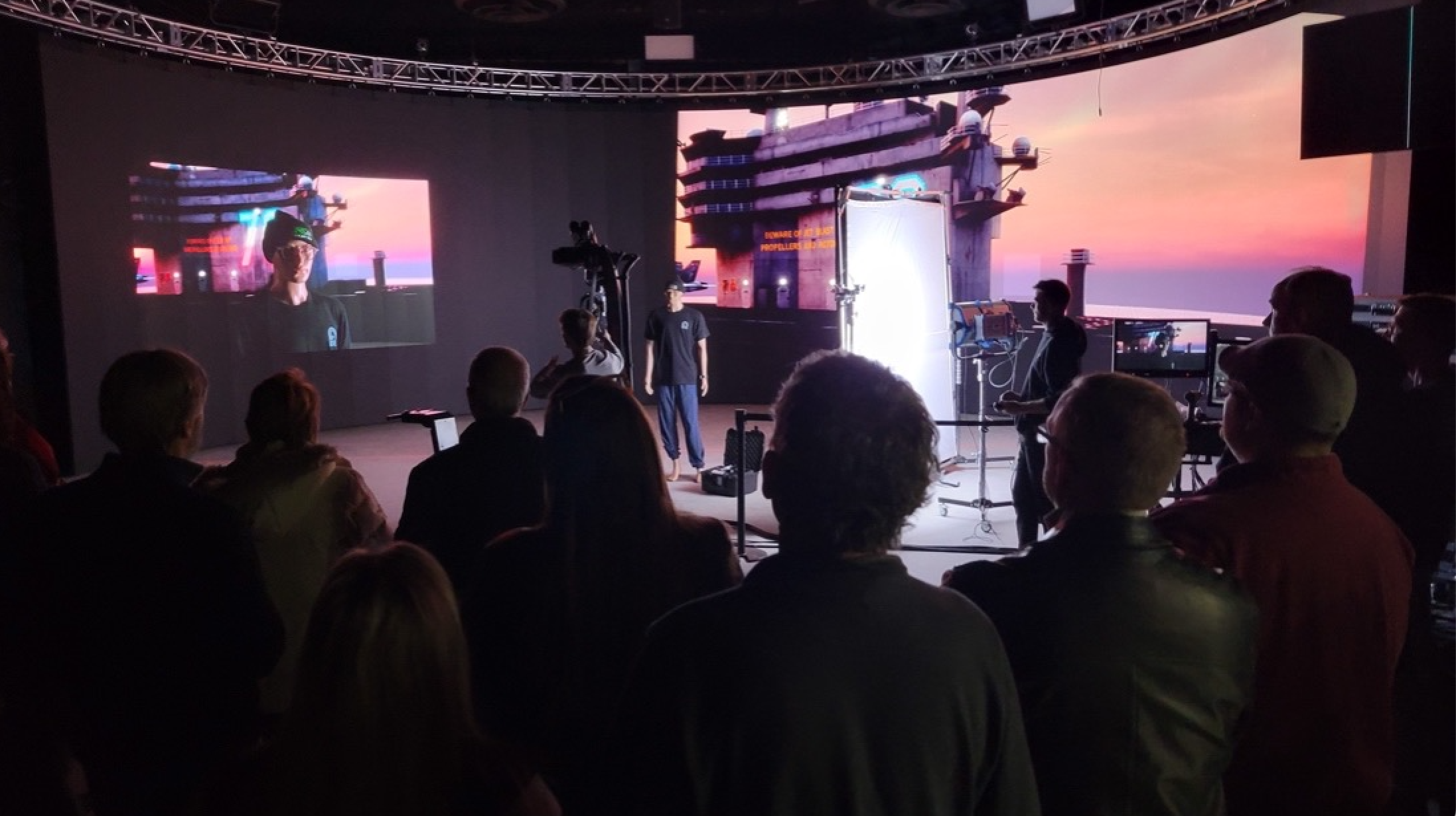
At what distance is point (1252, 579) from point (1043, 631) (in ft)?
1.82

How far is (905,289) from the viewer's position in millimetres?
7945

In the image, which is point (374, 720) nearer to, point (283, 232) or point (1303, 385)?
point (1303, 385)

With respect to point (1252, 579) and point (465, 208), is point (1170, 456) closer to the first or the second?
point (1252, 579)

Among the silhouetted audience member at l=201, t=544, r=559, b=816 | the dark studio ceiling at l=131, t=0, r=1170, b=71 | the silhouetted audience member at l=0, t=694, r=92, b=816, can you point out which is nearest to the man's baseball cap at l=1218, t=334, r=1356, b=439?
the silhouetted audience member at l=201, t=544, r=559, b=816

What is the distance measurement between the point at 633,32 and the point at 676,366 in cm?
536

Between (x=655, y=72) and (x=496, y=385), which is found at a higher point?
(x=655, y=72)

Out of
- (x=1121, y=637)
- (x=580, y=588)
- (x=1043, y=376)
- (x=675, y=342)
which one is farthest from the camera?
(x=675, y=342)

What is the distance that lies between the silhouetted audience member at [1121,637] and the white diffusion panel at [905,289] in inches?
237

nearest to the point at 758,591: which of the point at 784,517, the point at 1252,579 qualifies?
the point at 784,517

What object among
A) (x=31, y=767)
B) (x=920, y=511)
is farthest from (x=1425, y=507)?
(x=31, y=767)

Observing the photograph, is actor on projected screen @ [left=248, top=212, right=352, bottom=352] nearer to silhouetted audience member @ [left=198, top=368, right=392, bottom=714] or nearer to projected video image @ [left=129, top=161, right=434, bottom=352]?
projected video image @ [left=129, top=161, right=434, bottom=352]

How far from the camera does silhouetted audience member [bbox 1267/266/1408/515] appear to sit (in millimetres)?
2947

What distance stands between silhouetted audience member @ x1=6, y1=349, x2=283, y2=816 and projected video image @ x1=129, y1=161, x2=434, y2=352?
8.50 meters

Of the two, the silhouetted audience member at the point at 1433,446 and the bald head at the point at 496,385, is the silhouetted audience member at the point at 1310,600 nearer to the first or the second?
the silhouetted audience member at the point at 1433,446
